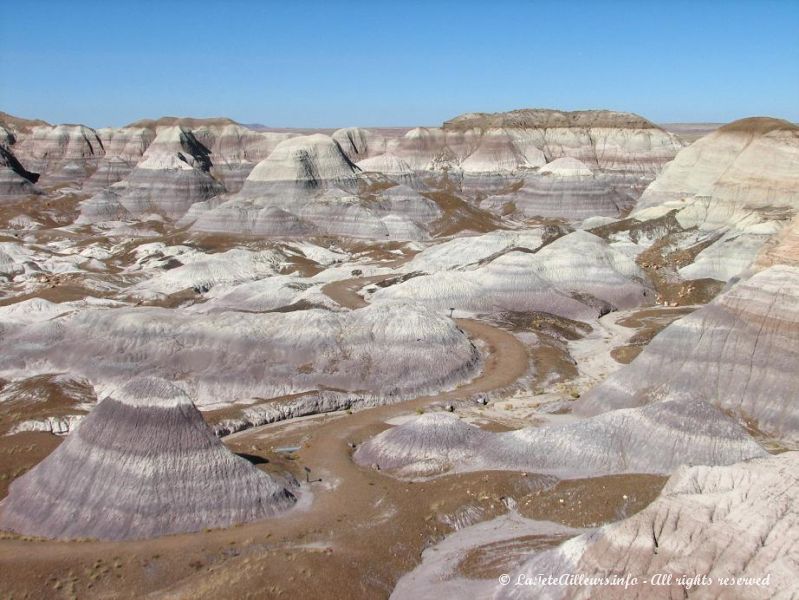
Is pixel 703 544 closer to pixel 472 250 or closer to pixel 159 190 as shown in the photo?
pixel 472 250

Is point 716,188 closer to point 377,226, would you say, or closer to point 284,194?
point 377,226

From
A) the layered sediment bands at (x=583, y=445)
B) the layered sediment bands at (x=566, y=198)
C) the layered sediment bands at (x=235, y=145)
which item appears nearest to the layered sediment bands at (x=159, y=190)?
the layered sediment bands at (x=235, y=145)

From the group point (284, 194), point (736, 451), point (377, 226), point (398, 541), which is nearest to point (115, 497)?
point (398, 541)

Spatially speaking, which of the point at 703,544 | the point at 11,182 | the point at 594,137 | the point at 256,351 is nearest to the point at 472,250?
the point at 256,351

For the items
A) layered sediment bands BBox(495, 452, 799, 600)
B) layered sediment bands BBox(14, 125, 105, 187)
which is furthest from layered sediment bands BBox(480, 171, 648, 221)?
layered sediment bands BBox(495, 452, 799, 600)

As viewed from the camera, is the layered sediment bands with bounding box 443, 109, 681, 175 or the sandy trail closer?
the sandy trail

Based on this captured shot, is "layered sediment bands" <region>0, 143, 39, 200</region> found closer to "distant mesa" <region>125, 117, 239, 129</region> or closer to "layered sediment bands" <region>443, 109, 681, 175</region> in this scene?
"distant mesa" <region>125, 117, 239, 129</region>
